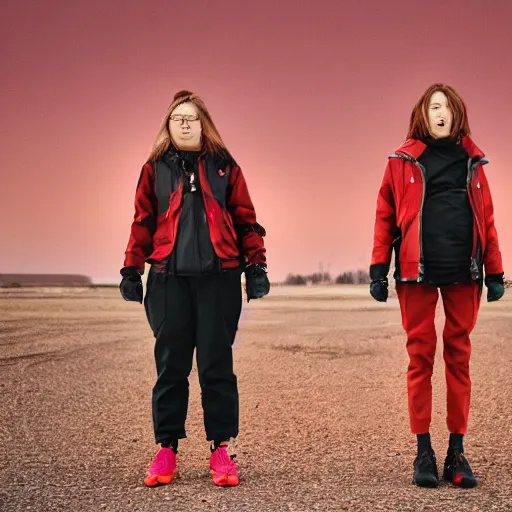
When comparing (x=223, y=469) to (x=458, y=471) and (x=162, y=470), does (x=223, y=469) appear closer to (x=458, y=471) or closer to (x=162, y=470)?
(x=162, y=470)

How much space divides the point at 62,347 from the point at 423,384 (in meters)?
7.11

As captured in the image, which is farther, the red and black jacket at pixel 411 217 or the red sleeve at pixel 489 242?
the red sleeve at pixel 489 242

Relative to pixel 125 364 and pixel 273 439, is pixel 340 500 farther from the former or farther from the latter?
pixel 125 364

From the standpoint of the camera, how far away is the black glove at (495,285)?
429 centimetres

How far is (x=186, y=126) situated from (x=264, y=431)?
88.2 inches

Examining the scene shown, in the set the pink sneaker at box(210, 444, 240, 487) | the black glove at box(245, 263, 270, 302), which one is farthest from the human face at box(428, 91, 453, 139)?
the pink sneaker at box(210, 444, 240, 487)

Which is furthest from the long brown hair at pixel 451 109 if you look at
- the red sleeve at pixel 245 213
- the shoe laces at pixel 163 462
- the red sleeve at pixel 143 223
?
the shoe laces at pixel 163 462

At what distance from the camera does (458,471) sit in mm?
4188

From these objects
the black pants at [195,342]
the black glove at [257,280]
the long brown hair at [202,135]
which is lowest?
the black pants at [195,342]

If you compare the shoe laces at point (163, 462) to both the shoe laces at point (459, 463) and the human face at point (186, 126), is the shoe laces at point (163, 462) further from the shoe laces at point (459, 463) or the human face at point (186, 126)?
the human face at point (186, 126)

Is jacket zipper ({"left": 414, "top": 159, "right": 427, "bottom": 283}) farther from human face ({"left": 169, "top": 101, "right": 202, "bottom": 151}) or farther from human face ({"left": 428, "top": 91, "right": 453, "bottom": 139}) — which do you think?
human face ({"left": 169, "top": 101, "right": 202, "bottom": 151})

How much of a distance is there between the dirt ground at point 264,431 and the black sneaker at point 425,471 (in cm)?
7

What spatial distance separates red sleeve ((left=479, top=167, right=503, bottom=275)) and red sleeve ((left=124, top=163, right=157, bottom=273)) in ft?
5.78

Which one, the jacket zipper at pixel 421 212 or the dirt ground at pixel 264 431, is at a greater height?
the jacket zipper at pixel 421 212
